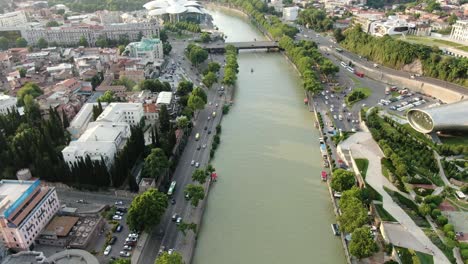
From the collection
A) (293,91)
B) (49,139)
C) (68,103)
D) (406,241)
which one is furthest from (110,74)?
(406,241)

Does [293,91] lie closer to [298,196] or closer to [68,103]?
[298,196]

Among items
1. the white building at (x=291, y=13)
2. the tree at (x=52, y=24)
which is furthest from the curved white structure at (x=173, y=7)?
the tree at (x=52, y=24)

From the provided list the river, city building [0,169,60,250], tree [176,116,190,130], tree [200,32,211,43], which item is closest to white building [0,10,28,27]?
tree [200,32,211,43]

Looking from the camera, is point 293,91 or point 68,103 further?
point 293,91

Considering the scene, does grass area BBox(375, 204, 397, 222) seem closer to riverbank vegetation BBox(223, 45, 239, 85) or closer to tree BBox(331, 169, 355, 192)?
tree BBox(331, 169, 355, 192)

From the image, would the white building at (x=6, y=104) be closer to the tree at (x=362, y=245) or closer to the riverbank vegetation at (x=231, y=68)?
the riverbank vegetation at (x=231, y=68)

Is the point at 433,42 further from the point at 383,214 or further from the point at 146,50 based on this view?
the point at 146,50

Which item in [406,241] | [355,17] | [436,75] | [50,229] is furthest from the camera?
[355,17]
